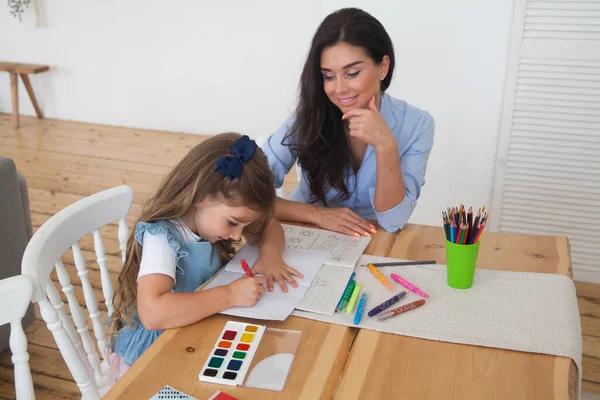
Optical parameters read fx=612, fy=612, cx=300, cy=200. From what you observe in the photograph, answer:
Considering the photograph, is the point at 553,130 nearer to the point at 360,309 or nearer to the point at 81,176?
the point at 360,309

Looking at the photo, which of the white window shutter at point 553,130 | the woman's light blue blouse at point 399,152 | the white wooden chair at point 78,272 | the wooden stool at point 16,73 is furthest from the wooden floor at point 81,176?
the woman's light blue blouse at point 399,152

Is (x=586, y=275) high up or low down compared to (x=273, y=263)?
down

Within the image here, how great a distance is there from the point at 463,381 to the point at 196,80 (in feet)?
12.8

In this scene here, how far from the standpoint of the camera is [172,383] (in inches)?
36.9

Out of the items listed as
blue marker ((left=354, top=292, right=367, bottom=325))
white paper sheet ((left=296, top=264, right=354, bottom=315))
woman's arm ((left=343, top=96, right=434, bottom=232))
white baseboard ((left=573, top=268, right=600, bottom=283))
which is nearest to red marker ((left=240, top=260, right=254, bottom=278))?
white paper sheet ((left=296, top=264, right=354, bottom=315))

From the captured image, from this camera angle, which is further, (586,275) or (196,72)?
(196,72)

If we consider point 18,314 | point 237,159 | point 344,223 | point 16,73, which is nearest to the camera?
point 18,314

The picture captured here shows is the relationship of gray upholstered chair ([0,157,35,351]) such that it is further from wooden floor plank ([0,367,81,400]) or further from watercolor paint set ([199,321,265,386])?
watercolor paint set ([199,321,265,386])

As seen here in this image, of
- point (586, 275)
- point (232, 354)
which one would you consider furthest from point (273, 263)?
point (586, 275)

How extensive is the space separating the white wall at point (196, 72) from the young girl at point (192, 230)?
1.51 meters

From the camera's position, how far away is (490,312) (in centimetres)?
110

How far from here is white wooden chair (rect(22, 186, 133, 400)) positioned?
1034mm

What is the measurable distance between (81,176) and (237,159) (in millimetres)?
2889

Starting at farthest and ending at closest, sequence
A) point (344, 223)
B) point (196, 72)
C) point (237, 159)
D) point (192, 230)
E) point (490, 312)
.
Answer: point (196, 72) < point (344, 223) < point (192, 230) < point (237, 159) < point (490, 312)
